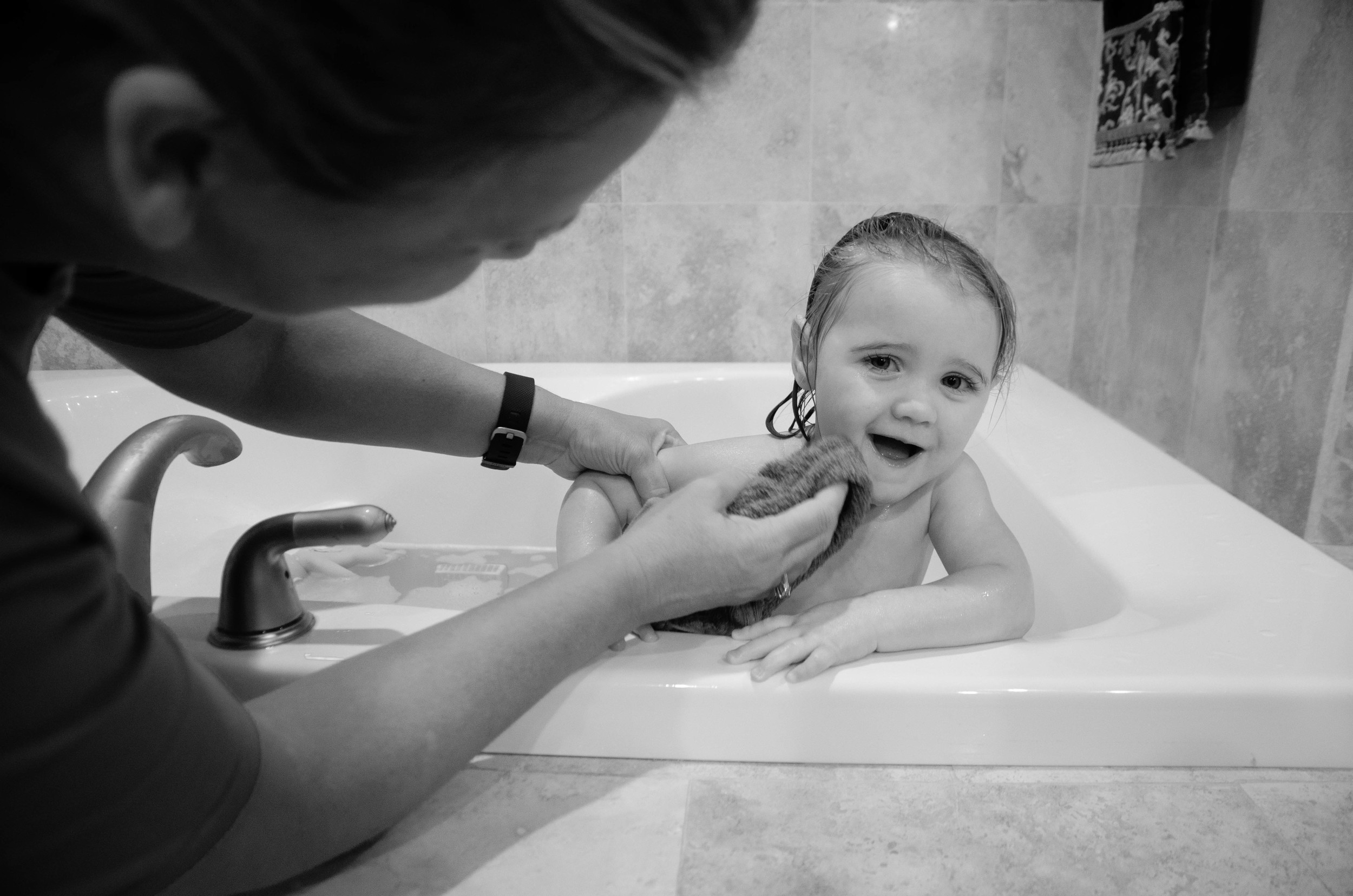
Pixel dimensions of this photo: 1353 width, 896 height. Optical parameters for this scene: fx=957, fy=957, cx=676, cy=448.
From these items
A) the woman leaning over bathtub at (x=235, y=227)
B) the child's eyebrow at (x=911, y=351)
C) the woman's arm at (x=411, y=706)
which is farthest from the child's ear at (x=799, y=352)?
the woman leaning over bathtub at (x=235, y=227)

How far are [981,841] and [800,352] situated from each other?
0.60 meters

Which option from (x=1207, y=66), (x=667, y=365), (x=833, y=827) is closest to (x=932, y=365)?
(x=833, y=827)

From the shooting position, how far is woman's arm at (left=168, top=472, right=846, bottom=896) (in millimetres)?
456

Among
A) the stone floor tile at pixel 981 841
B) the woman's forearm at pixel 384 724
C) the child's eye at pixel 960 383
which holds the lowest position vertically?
the stone floor tile at pixel 981 841

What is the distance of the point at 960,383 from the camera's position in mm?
985

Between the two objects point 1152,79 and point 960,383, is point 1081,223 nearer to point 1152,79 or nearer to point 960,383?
point 1152,79

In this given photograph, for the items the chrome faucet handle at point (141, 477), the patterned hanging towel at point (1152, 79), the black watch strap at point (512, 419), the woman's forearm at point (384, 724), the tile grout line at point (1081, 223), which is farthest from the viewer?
the tile grout line at point (1081, 223)

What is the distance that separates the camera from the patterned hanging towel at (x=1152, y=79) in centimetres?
144

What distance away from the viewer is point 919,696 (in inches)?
27.2

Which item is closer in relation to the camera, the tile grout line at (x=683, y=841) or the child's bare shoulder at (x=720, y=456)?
the tile grout line at (x=683, y=841)

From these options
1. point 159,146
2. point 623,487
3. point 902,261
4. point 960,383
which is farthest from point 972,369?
point 159,146

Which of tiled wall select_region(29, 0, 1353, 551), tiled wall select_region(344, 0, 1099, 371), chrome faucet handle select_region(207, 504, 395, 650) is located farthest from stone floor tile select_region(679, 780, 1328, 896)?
tiled wall select_region(344, 0, 1099, 371)

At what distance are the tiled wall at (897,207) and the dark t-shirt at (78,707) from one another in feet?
5.23

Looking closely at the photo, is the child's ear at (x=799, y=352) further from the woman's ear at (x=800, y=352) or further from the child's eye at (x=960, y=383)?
the child's eye at (x=960, y=383)
